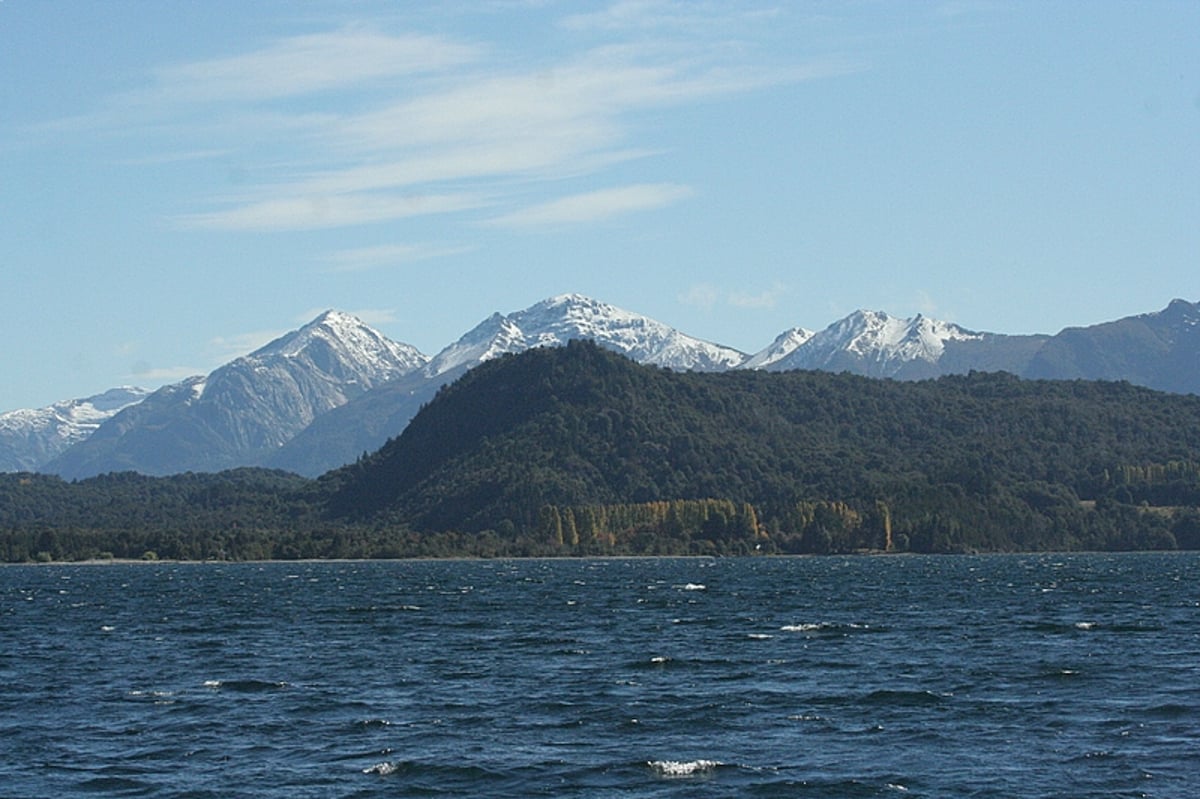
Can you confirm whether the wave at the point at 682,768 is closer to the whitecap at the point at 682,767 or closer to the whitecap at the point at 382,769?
the whitecap at the point at 682,767

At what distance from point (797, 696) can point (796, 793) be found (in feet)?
77.7

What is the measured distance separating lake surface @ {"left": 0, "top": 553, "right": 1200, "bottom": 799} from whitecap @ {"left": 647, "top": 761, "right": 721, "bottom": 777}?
0.17 m

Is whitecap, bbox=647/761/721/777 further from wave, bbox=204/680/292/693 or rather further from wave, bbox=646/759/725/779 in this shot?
wave, bbox=204/680/292/693

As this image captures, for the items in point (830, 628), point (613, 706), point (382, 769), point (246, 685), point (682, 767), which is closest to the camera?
A: point (682, 767)

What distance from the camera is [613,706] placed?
77188 mm

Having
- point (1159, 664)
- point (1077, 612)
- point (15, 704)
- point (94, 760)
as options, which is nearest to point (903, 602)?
point (1077, 612)

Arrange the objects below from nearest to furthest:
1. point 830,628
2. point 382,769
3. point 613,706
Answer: point 382,769 → point 613,706 → point 830,628

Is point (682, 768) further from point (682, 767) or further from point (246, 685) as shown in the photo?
point (246, 685)

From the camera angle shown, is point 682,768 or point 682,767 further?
point 682,767

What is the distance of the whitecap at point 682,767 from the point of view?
60.0 metres

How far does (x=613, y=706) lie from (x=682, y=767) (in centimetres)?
1650

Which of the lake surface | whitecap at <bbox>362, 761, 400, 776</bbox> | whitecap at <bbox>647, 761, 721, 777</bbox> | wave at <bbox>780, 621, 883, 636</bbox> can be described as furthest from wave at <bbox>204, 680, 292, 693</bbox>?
wave at <bbox>780, 621, 883, 636</bbox>

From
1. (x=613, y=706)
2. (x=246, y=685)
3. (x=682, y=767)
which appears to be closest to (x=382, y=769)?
(x=682, y=767)

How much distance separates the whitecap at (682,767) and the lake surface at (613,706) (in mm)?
169
